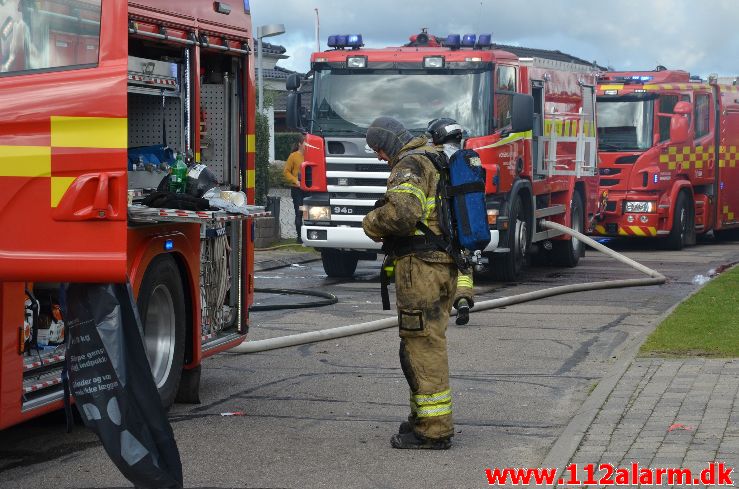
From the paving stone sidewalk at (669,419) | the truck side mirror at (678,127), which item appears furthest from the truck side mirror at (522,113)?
the truck side mirror at (678,127)

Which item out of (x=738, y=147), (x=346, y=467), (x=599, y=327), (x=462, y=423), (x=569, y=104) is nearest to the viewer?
(x=346, y=467)

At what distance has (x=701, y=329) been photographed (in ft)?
35.9

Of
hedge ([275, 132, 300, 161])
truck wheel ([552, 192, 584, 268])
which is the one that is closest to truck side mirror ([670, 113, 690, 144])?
truck wheel ([552, 192, 584, 268])

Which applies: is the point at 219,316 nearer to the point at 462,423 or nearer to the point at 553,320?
the point at 462,423

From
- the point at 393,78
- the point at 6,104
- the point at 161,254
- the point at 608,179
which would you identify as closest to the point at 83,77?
the point at 6,104

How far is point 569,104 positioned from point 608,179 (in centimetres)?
387

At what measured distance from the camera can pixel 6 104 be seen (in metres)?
5.75

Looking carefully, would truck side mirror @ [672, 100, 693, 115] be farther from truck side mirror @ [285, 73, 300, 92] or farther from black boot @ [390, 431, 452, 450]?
black boot @ [390, 431, 452, 450]

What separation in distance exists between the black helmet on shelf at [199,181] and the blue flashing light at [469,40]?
8.94 metres

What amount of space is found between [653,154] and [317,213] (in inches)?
334

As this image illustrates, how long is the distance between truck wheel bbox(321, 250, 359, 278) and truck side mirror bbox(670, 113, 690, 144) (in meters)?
7.89

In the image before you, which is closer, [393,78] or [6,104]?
[6,104]

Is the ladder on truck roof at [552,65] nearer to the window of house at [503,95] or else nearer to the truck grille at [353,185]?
the window of house at [503,95]

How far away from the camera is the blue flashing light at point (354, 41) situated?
1630cm
